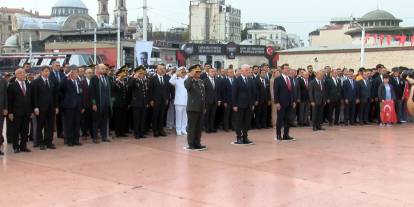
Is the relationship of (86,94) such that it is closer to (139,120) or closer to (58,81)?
(58,81)

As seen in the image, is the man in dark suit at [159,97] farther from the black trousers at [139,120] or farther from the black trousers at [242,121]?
the black trousers at [242,121]

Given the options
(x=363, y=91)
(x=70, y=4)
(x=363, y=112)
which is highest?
(x=70, y=4)

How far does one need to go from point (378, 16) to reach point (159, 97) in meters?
72.4

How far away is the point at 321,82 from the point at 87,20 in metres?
110

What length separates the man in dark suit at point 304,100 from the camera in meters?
15.0

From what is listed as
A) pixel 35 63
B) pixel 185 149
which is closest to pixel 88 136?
pixel 185 149

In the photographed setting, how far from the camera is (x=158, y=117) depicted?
12.8 m

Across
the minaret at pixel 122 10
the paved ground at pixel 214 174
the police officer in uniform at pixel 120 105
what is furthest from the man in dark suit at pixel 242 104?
the minaret at pixel 122 10

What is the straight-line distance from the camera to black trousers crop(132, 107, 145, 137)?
1218cm

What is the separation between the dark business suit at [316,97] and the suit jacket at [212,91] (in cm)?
254

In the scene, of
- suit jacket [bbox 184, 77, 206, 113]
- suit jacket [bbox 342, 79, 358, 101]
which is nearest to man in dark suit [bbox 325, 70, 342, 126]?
suit jacket [bbox 342, 79, 358, 101]

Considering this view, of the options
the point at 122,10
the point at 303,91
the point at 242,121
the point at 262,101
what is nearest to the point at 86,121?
the point at 242,121

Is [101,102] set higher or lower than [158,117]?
higher

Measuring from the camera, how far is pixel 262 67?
48.4 ft
